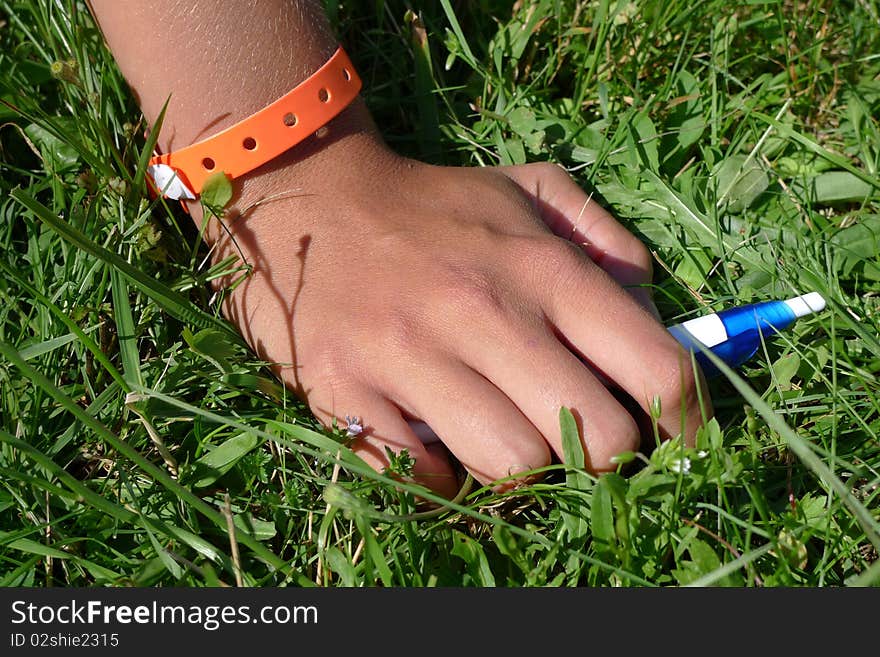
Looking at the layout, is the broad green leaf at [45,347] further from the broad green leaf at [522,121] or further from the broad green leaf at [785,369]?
the broad green leaf at [785,369]

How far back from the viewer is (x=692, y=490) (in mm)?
1362

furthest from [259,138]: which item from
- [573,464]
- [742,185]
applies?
[742,185]

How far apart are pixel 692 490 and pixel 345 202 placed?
0.88 metres

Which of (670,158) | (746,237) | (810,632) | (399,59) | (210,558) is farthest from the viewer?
(399,59)

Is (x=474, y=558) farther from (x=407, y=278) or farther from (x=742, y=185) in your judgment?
(x=742, y=185)

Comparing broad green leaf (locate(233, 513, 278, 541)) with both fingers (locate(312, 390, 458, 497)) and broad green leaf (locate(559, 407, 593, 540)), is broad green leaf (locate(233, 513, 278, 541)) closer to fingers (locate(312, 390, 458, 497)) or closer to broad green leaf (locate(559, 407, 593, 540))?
fingers (locate(312, 390, 458, 497))

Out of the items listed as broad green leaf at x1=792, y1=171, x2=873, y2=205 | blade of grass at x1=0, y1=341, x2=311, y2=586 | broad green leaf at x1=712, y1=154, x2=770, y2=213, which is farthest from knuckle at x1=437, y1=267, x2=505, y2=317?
broad green leaf at x1=792, y1=171, x2=873, y2=205

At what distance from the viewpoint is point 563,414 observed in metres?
1.46

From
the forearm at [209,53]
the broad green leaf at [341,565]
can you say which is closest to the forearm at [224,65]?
the forearm at [209,53]

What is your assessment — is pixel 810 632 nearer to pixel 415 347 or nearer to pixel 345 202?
pixel 415 347

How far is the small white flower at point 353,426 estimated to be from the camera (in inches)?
59.6

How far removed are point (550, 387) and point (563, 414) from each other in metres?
0.08

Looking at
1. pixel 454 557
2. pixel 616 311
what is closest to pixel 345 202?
pixel 616 311

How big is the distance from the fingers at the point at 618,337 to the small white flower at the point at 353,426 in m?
0.41
